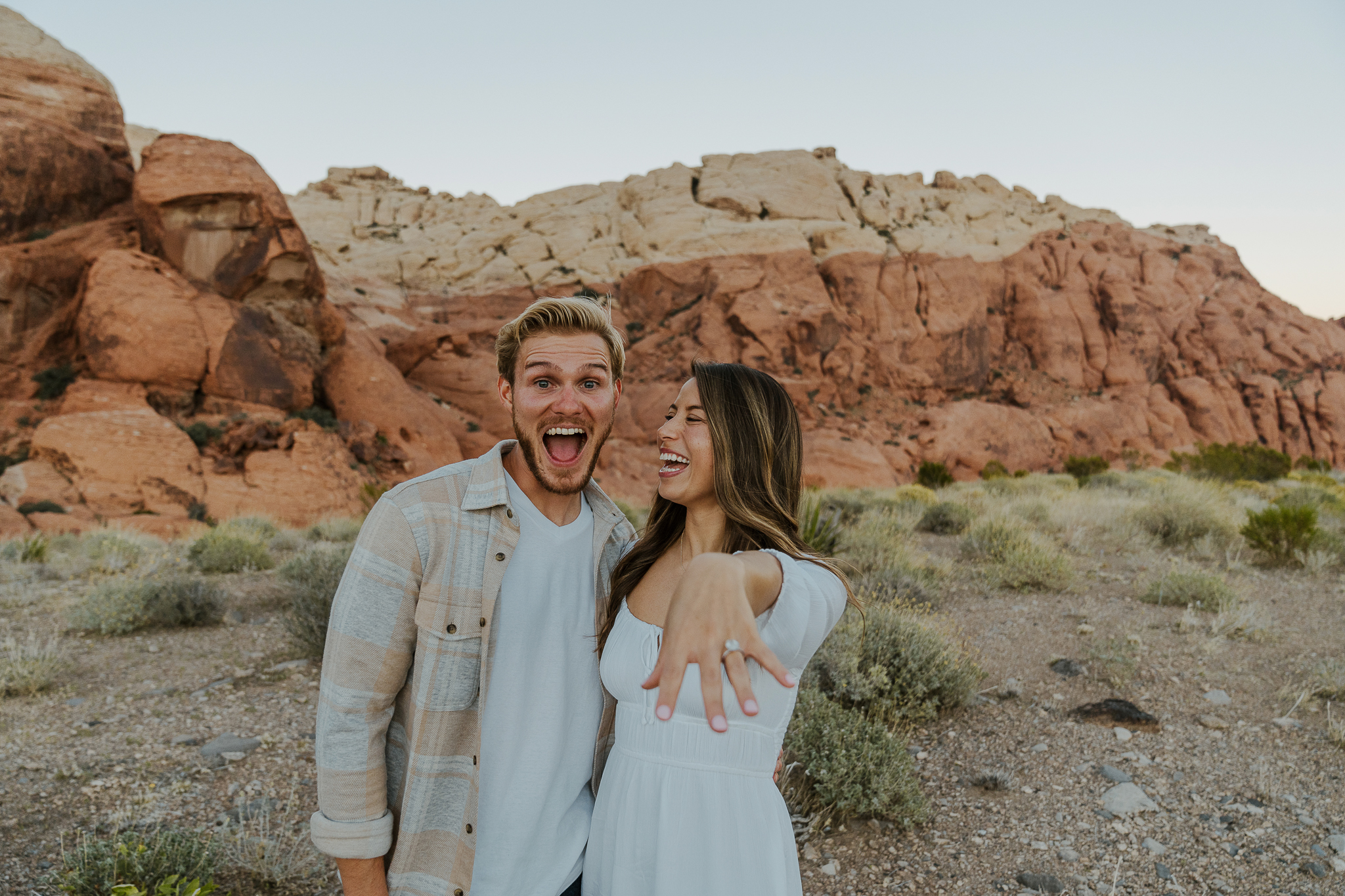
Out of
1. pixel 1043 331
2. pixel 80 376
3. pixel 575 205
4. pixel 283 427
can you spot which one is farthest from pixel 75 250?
pixel 1043 331

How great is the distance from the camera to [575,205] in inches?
1618

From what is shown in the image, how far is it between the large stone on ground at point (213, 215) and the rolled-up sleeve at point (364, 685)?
2310cm

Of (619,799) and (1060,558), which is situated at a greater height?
(619,799)

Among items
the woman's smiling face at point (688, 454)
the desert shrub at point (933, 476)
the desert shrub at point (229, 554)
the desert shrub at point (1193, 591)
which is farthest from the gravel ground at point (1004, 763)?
the desert shrub at point (933, 476)

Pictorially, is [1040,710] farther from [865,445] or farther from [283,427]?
[865,445]

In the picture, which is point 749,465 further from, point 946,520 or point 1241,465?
point 1241,465

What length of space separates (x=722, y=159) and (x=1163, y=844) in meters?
43.5

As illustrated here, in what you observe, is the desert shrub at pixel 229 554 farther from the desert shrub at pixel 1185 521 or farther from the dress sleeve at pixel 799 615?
the desert shrub at pixel 1185 521

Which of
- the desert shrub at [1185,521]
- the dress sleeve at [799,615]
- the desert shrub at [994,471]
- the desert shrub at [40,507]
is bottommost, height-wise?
the desert shrub at [40,507]

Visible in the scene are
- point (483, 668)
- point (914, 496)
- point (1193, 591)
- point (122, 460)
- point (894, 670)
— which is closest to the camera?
point (483, 668)

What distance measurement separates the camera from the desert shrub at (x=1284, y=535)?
7883 mm

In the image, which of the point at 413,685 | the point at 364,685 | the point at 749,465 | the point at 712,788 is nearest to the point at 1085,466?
the point at 749,465

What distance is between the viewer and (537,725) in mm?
1808

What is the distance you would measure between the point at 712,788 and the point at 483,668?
2.03ft
